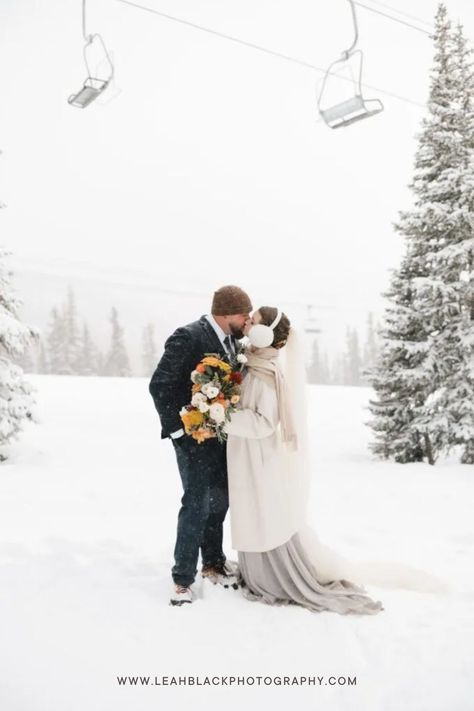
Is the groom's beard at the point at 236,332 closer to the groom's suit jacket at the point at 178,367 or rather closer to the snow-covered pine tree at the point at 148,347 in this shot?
the groom's suit jacket at the point at 178,367

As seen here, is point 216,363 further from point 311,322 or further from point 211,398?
point 311,322

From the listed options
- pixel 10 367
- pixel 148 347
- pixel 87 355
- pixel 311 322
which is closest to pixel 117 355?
pixel 87 355

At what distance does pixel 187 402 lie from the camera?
4457 mm

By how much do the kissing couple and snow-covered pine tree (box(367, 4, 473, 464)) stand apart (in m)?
8.20

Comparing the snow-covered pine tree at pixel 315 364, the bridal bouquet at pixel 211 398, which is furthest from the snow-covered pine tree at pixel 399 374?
the snow-covered pine tree at pixel 315 364

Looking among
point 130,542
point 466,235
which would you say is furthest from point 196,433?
point 466,235

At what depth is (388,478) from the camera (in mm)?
10320

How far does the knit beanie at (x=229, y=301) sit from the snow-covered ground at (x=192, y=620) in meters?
2.21

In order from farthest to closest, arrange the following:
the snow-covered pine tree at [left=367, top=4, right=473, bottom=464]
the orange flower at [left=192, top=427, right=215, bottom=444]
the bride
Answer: the snow-covered pine tree at [left=367, top=4, right=473, bottom=464] < the bride < the orange flower at [left=192, top=427, right=215, bottom=444]

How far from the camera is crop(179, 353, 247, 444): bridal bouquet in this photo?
4047mm

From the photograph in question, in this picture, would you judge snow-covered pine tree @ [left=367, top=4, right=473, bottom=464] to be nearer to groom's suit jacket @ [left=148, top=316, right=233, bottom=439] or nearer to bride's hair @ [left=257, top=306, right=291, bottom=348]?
bride's hair @ [left=257, top=306, right=291, bottom=348]

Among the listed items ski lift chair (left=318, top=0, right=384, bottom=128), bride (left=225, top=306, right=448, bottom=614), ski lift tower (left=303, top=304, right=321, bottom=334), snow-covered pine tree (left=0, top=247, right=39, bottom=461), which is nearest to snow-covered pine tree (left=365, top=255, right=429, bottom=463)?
ski lift chair (left=318, top=0, right=384, bottom=128)

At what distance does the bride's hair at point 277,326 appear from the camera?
4.43 m

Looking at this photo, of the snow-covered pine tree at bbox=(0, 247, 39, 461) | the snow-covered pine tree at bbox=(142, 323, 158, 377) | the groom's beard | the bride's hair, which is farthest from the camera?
the snow-covered pine tree at bbox=(142, 323, 158, 377)
